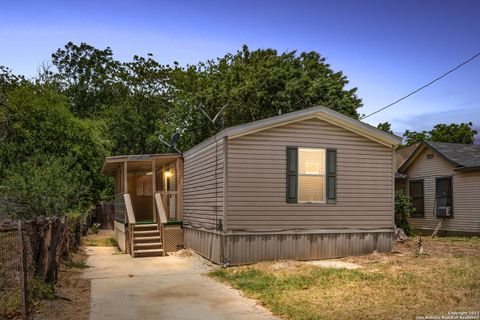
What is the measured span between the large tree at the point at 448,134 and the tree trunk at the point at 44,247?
5378 centimetres

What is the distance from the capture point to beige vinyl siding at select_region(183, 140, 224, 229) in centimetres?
1312

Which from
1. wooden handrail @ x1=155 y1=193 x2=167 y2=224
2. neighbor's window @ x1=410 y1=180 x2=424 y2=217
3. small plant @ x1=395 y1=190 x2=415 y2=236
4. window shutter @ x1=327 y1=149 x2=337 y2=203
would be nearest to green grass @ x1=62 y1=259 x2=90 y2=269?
wooden handrail @ x1=155 y1=193 x2=167 y2=224

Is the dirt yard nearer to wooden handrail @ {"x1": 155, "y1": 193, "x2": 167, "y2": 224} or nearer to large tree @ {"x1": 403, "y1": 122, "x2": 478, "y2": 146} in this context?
wooden handrail @ {"x1": 155, "y1": 193, "x2": 167, "y2": 224}

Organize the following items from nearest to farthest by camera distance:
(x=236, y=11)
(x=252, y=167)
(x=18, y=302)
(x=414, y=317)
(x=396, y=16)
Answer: (x=414, y=317) → (x=18, y=302) → (x=252, y=167) → (x=236, y=11) → (x=396, y=16)

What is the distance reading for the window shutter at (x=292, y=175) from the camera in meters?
13.1

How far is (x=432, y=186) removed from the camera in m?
22.3

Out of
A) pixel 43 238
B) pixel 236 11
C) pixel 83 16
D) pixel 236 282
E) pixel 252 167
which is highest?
pixel 236 11

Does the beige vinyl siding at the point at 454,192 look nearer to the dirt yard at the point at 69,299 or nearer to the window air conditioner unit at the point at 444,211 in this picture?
the window air conditioner unit at the point at 444,211

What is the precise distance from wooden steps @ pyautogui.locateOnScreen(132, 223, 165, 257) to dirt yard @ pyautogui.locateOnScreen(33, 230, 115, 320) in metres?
2.77

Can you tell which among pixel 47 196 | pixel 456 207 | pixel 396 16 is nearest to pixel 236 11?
pixel 396 16

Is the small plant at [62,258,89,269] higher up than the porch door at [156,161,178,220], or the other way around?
the porch door at [156,161,178,220]

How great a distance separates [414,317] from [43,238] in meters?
6.31

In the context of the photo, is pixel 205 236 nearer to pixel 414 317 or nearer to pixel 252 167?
pixel 252 167

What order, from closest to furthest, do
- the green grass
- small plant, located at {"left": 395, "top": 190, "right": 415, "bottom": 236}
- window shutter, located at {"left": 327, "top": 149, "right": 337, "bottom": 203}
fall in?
1. the green grass
2. window shutter, located at {"left": 327, "top": 149, "right": 337, "bottom": 203}
3. small plant, located at {"left": 395, "top": 190, "right": 415, "bottom": 236}
